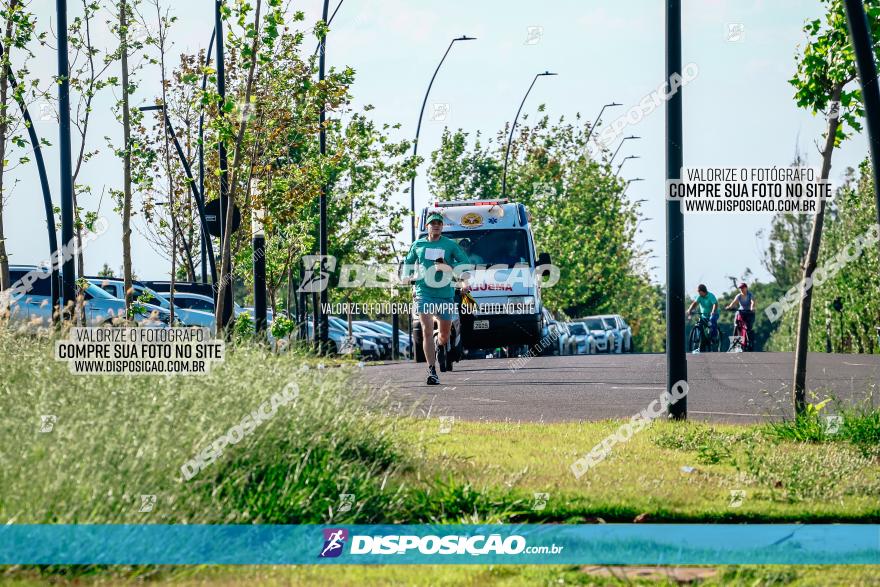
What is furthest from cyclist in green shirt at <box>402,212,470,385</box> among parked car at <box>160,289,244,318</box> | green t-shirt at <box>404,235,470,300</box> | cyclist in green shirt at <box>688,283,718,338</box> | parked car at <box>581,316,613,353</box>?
parked car at <box>581,316,613,353</box>

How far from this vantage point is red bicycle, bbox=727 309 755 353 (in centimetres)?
2922

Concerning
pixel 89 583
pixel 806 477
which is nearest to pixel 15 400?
pixel 89 583

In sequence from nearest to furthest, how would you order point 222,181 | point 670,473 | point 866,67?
point 866,67, point 670,473, point 222,181

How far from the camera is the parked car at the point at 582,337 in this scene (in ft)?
151

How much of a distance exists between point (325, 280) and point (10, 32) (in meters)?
15.1

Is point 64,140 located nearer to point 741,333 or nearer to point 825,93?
point 825,93

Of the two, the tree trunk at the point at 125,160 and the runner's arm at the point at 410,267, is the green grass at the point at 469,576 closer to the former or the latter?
the runner's arm at the point at 410,267

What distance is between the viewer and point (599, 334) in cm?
4847

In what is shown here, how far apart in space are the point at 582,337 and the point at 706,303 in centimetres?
1710

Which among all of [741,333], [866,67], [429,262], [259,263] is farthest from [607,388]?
[741,333]

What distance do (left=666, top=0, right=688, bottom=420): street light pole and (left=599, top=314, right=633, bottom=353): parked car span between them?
1573 inches

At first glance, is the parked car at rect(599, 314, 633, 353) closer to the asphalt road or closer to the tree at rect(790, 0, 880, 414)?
the asphalt road

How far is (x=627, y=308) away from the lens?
75.9 m

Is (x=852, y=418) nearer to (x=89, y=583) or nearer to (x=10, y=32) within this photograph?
(x=89, y=583)
